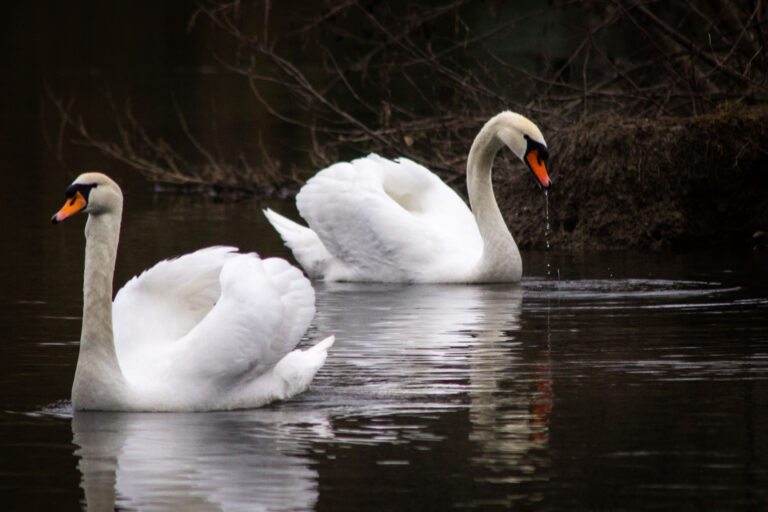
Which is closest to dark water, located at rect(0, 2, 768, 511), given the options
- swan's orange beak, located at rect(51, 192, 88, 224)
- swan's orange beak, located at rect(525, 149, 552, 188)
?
swan's orange beak, located at rect(525, 149, 552, 188)

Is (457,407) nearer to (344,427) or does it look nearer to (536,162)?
(344,427)

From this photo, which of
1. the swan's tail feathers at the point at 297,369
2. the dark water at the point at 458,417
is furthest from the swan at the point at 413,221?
the swan's tail feathers at the point at 297,369

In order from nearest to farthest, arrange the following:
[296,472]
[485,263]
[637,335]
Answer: [296,472] → [637,335] → [485,263]

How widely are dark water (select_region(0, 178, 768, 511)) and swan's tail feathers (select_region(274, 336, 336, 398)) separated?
0.09 metres

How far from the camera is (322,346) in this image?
26.2ft

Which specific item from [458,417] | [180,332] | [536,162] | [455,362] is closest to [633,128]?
[536,162]

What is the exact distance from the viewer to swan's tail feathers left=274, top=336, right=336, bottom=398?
7.47 metres

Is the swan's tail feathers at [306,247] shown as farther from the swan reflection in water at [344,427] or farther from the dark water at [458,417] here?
the swan reflection in water at [344,427]

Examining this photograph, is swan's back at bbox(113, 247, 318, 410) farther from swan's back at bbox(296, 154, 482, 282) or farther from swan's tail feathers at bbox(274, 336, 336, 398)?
swan's back at bbox(296, 154, 482, 282)

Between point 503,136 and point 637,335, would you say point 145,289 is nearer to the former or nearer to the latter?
point 637,335

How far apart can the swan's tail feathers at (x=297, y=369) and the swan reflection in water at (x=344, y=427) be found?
0.07 m

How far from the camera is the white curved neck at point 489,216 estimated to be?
38.3ft

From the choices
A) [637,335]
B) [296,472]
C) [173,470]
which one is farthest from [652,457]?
[637,335]

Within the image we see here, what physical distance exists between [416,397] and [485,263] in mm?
4431
